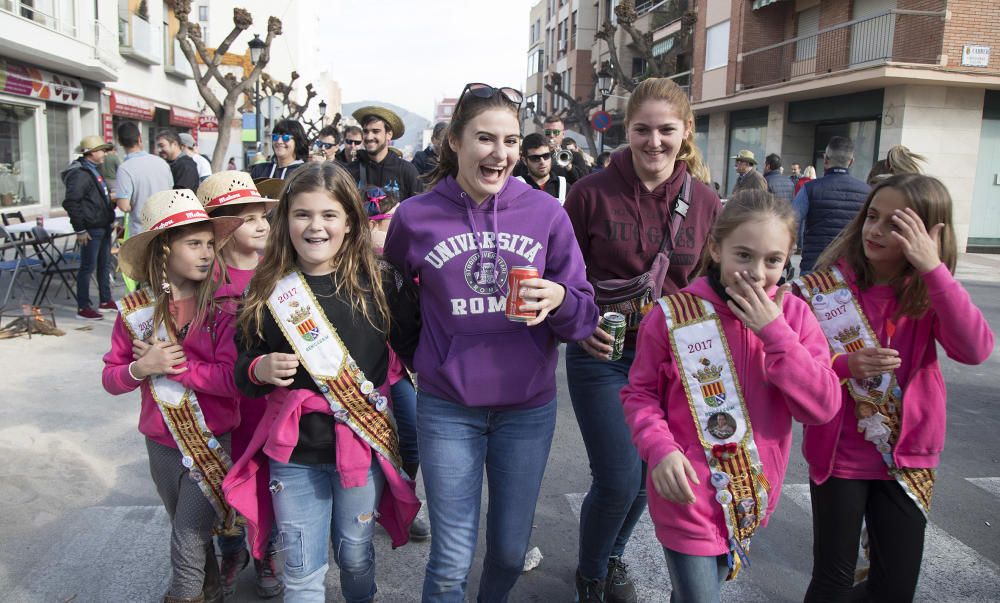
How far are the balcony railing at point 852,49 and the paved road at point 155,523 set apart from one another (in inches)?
603

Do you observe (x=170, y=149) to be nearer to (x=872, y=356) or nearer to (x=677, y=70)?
(x=872, y=356)

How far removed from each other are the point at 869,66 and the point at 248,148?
117ft

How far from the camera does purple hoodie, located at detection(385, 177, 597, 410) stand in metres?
2.42

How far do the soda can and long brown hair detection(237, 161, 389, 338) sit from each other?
762 mm

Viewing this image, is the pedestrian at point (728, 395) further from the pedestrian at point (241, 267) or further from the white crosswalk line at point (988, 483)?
the white crosswalk line at point (988, 483)

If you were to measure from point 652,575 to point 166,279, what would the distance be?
240 cm

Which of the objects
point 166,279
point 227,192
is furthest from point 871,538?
point 227,192

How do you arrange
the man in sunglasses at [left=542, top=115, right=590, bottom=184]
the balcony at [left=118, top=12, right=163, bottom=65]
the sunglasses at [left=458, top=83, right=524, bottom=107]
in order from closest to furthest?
the sunglasses at [left=458, top=83, right=524, bottom=107] → the man in sunglasses at [left=542, top=115, right=590, bottom=184] → the balcony at [left=118, top=12, right=163, bottom=65]

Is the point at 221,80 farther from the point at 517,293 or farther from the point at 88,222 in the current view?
the point at 517,293

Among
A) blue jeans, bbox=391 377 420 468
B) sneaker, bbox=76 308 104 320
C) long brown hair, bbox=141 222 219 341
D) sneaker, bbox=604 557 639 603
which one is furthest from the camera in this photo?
sneaker, bbox=76 308 104 320

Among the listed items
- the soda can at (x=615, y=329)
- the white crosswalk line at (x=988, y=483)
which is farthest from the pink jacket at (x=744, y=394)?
the white crosswalk line at (x=988, y=483)

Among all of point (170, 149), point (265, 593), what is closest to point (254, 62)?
point (170, 149)

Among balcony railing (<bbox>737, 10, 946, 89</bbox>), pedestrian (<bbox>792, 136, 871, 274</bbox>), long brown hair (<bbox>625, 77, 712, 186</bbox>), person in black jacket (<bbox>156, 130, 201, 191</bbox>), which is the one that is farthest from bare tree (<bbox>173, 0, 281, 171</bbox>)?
balcony railing (<bbox>737, 10, 946, 89</bbox>)

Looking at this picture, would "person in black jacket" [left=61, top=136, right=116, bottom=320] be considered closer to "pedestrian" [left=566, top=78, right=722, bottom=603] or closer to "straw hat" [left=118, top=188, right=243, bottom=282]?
"straw hat" [left=118, top=188, right=243, bottom=282]
